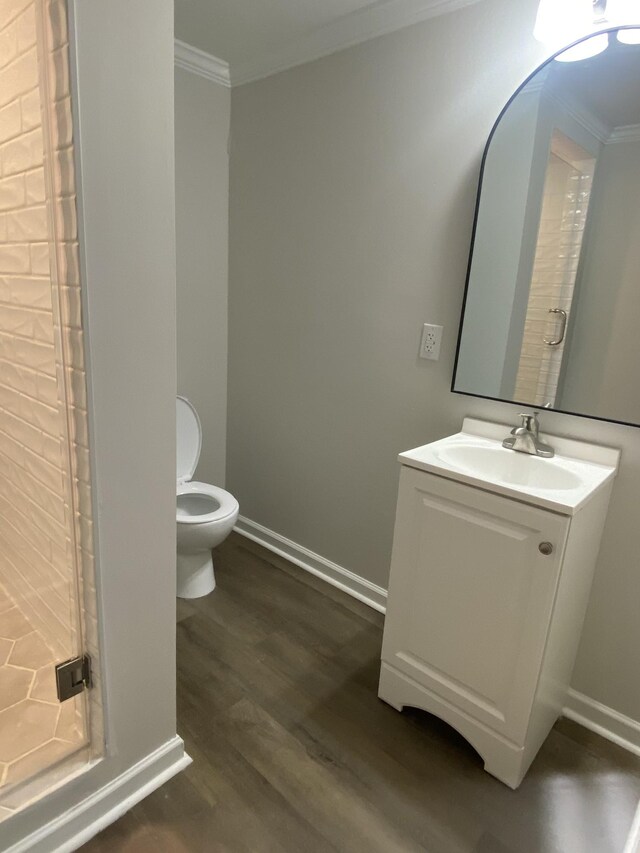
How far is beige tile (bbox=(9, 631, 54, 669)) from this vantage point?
164 centimetres

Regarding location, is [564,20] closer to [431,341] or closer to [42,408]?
[431,341]

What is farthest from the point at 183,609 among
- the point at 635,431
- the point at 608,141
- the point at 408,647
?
the point at 608,141

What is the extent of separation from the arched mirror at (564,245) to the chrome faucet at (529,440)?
0.07 metres

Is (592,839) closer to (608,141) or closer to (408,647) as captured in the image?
(408,647)

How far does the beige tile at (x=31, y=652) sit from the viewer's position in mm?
1637

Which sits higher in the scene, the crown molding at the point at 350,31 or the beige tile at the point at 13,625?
the crown molding at the point at 350,31

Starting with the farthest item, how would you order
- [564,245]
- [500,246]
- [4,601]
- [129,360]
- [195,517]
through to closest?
[195,517] → [4,601] → [500,246] → [564,245] → [129,360]

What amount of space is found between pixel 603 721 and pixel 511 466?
2.86 ft

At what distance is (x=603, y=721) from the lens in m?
1.70

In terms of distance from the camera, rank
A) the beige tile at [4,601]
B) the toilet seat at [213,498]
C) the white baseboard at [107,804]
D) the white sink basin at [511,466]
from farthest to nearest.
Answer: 1. the toilet seat at [213,498]
2. the beige tile at [4,601]
3. the white sink basin at [511,466]
4. the white baseboard at [107,804]

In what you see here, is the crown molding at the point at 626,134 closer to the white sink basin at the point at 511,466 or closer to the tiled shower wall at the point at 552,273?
the tiled shower wall at the point at 552,273

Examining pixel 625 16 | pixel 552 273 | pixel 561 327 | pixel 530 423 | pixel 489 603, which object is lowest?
pixel 489 603

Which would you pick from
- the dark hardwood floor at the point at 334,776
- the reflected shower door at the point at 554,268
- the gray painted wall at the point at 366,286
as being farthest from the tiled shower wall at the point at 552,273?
the dark hardwood floor at the point at 334,776

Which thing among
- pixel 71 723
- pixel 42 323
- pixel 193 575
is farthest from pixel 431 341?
pixel 71 723
